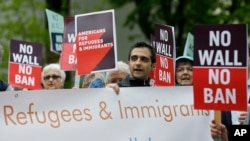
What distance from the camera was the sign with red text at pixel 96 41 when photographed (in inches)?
415

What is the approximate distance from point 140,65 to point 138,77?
0.48ft

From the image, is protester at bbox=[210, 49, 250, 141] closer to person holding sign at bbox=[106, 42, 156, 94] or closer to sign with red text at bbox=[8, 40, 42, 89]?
person holding sign at bbox=[106, 42, 156, 94]

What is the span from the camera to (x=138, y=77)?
10594mm

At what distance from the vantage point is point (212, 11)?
105ft

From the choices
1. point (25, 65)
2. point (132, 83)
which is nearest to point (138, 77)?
point (132, 83)

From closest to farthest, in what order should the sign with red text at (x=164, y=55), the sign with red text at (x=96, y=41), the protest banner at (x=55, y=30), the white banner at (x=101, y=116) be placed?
the white banner at (x=101, y=116) → the sign with red text at (x=96, y=41) → the sign with red text at (x=164, y=55) → the protest banner at (x=55, y=30)

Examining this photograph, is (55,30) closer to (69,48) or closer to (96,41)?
(69,48)

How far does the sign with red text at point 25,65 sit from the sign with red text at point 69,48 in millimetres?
258

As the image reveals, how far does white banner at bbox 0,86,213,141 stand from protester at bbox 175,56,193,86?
1.54 m

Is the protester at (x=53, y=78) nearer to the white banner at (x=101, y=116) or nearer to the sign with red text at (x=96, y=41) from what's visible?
the sign with red text at (x=96, y=41)

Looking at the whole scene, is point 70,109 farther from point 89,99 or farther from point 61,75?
point 61,75

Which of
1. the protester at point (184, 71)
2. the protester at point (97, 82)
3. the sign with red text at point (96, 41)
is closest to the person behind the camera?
the sign with red text at point (96, 41)

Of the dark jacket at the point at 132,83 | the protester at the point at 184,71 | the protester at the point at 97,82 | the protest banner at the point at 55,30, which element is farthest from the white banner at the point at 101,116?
the protest banner at the point at 55,30

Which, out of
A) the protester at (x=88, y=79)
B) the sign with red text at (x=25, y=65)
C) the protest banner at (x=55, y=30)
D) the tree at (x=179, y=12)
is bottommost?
the protester at (x=88, y=79)
